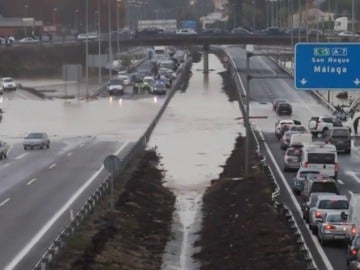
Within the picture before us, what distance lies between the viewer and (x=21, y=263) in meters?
27.5

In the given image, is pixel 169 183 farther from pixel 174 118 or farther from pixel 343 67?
pixel 174 118

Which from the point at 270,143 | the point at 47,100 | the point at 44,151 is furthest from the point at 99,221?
the point at 47,100

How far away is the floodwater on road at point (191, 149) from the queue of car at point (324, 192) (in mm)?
3276

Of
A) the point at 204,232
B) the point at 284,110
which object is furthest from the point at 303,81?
the point at 284,110

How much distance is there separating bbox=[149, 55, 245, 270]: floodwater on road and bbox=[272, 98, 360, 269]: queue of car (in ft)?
10.7

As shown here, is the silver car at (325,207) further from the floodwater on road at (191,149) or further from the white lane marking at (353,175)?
the white lane marking at (353,175)

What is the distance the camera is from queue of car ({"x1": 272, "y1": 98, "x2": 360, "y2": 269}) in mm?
29156

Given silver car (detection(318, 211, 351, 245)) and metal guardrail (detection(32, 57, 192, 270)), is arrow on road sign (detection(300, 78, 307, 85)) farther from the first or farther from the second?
silver car (detection(318, 211, 351, 245))

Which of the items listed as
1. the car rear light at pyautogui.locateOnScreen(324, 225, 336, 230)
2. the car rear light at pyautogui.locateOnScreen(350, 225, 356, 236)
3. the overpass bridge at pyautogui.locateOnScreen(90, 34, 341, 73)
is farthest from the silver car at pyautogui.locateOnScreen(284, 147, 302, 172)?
the overpass bridge at pyautogui.locateOnScreen(90, 34, 341, 73)

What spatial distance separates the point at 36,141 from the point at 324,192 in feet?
85.4

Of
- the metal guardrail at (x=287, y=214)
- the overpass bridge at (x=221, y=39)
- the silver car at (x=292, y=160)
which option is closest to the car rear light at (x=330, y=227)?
the metal guardrail at (x=287, y=214)

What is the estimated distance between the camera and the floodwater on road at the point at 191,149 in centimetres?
3634

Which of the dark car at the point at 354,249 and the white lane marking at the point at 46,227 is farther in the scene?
the white lane marking at the point at 46,227

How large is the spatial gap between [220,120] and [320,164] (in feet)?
121
